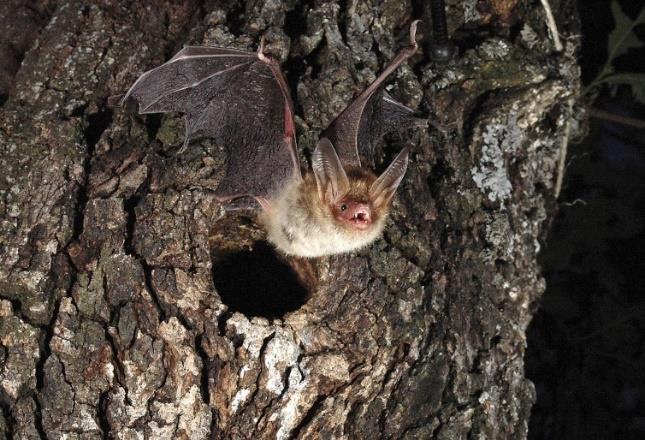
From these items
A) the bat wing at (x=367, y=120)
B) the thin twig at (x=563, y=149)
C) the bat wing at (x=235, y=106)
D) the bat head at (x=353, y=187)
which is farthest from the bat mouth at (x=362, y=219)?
the thin twig at (x=563, y=149)

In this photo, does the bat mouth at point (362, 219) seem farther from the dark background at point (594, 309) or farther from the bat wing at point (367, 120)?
the dark background at point (594, 309)

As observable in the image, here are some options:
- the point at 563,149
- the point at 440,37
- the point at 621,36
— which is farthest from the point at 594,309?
the point at 440,37

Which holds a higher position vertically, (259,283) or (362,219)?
(362,219)

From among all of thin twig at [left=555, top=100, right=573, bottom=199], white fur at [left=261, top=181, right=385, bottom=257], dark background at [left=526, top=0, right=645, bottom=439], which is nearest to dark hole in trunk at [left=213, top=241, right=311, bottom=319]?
white fur at [left=261, top=181, right=385, bottom=257]

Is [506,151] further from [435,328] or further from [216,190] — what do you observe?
[216,190]

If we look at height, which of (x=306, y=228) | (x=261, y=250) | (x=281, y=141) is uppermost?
(x=281, y=141)

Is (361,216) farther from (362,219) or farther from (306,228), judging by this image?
(306,228)
